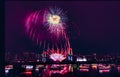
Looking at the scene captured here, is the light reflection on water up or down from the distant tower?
down

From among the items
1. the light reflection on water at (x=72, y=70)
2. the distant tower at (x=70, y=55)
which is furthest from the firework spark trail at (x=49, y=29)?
the light reflection on water at (x=72, y=70)

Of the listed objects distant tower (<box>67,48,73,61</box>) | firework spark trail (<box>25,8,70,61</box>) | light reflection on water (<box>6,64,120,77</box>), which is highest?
firework spark trail (<box>25,8,70,61</box>)

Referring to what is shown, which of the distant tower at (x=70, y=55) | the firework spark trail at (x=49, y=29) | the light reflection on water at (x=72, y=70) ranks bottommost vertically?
the light reflection on water at (x=72, y=70)

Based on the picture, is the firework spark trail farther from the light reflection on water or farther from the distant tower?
the light reflection on water

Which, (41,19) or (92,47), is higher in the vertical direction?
(41,19)

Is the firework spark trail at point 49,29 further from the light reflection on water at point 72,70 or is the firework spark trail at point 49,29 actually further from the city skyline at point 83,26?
the light reflection on water at point 72,70

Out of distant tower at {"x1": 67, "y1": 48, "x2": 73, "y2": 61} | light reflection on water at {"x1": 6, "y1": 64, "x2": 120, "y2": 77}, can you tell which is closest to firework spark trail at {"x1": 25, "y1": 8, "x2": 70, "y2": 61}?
distant tower at {"x1": 67, "y1": 48, "x2": 73, "y2": 61}

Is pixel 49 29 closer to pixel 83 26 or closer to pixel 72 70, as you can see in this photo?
pixel 83 26

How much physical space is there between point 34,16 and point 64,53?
0.67 meters

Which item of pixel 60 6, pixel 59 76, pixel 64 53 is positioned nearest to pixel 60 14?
pixel 60 6

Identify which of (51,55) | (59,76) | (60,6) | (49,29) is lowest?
(59,76)

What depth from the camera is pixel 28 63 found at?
187 inches

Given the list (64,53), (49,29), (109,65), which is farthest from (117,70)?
(49,29)

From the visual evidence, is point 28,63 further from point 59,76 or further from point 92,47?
point 92,47
